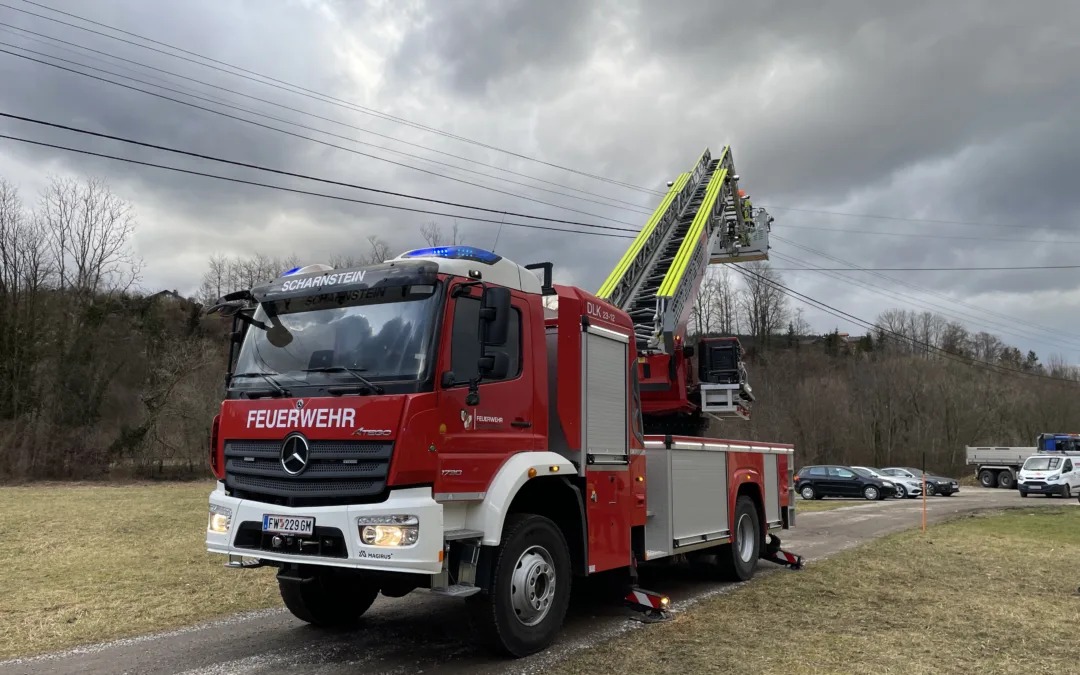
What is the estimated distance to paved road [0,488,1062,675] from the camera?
5.41 m

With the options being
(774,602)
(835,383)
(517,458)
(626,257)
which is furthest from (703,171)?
(835,383)

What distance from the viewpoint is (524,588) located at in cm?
550

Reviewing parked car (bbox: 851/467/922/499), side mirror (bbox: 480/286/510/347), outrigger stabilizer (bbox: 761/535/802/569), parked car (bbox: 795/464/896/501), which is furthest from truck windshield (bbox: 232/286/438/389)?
parked car (bbox: 851/467/922/499)

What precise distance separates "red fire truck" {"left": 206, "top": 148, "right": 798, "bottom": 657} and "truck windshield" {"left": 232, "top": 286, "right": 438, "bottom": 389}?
0.01 metres

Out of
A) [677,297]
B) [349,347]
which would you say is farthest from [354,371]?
[677,297]

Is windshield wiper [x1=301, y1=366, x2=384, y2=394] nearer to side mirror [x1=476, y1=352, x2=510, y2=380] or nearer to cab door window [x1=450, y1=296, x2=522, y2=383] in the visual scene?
cab door window [x1=450, y1=296, x2=522, y2=383]

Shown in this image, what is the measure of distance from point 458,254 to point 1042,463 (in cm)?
3254

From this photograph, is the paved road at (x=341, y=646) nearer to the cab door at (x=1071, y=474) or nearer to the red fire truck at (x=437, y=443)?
the red fire truck at (x=437, y=443)

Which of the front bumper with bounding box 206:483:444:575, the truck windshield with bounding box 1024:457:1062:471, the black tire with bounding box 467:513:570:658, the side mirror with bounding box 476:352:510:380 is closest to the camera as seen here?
the front bumper with bounding box 206:483:444:575

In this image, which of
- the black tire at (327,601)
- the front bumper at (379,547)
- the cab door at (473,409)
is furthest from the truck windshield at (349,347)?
the black tire at (327,601)

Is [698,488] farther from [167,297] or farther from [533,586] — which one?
[167,297]

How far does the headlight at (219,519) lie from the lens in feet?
17.7

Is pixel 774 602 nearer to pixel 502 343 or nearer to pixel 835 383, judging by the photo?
pixel 502 343

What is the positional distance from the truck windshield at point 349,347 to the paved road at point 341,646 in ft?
7.08
